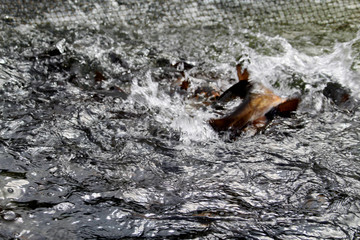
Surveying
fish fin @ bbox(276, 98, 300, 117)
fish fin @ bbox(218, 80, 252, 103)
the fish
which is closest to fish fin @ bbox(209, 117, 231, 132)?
the fish

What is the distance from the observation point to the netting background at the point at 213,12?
4430 mm

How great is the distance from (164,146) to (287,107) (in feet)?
3.57

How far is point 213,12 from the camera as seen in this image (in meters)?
4.56

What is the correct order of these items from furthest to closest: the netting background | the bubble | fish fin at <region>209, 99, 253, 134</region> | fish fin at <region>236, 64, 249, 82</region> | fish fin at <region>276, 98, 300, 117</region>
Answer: the netting background
fish fin at <region>236, 64, 249, 82</region>
fish fin at <region>276, 98, 300, 117</region>
fish fin at <region>209, 99, 253, 134</region>
the bubble

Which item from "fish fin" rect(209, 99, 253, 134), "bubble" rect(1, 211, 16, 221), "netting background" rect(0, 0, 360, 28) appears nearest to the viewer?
"bubble" rect(1, 211, 16, 221)

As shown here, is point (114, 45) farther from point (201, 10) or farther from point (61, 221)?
point (61, 221)

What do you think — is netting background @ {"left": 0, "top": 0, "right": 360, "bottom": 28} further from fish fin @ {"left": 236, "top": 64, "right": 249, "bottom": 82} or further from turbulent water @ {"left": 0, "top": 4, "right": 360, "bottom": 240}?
A: fish fin @ {"left": 236, "top": 64, "right": 249, "bottom": 82}

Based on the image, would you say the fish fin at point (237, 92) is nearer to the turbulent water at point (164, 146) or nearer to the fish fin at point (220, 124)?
the turbulent water at point (164, 146)

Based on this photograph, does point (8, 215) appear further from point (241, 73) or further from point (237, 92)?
point (241, 73)

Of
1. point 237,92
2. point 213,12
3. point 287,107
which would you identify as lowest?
point 287,107

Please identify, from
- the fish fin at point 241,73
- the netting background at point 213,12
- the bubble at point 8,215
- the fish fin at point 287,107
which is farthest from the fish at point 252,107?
the netting background at point 213,12

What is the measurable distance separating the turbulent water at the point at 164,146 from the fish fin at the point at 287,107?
0.22 ft

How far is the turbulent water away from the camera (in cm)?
170

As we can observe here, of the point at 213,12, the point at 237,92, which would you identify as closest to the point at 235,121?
the point at 237,92
